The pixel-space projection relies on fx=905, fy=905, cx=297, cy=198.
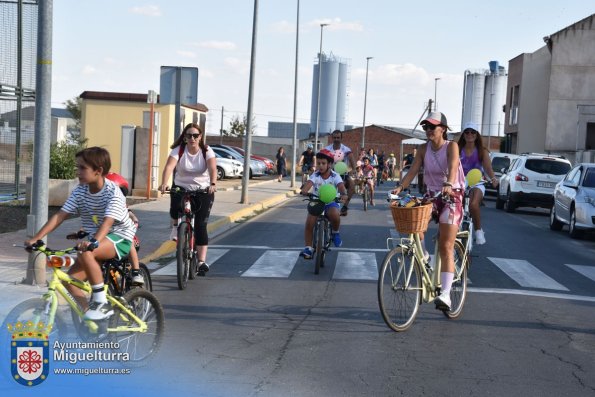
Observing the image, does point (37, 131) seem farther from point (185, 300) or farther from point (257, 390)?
point (257, 390)

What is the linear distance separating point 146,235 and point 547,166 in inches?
600

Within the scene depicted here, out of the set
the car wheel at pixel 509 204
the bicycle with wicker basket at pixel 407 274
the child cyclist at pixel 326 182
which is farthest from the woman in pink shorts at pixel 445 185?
the car wheel at pixel 509 204

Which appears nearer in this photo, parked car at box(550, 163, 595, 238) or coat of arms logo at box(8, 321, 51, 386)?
coat of arms logo at box(8, 321, 51, 386)

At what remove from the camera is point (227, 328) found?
7.94 meters

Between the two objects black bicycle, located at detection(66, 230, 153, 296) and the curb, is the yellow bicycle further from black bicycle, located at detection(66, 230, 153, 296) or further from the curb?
the curb

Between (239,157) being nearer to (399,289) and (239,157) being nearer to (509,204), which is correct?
(509,204)

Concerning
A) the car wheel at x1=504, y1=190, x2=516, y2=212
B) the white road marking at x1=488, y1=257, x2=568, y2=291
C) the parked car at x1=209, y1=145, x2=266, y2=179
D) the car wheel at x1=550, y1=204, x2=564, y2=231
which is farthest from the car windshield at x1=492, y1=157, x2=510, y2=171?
the white road marking at x1=488, y1=257, x2=568, y2=291

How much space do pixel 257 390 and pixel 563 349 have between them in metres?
3.00

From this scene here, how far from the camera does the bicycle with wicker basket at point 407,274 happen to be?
7664 millimetres

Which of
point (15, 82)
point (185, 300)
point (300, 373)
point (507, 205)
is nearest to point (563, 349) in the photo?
point (300, 373)

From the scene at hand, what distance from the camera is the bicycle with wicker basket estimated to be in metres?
7.66

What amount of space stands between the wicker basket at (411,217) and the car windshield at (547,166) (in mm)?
19232

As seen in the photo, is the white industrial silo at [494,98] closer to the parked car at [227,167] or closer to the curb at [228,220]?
the parked car at [227,167]

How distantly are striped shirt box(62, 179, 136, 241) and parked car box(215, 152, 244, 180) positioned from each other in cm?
3537
